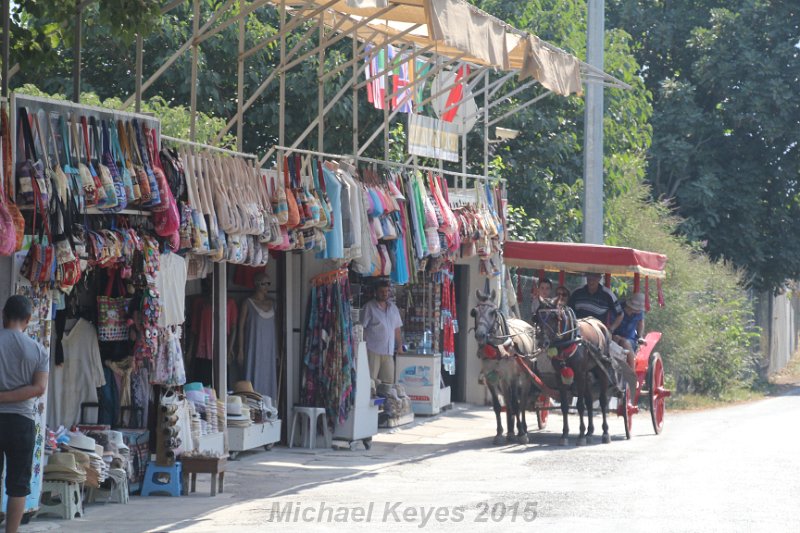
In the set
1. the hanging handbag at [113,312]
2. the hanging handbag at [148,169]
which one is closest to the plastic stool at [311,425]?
the hanging handbag at [113,312]

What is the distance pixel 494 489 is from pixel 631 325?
6262 mm

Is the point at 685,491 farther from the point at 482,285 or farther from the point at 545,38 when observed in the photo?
the point at 545,38

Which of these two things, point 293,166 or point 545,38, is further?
point 545,38

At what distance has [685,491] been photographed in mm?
11828

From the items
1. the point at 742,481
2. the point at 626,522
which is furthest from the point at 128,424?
the point at 742,481

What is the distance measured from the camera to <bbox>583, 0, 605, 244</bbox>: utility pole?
70.2 ft

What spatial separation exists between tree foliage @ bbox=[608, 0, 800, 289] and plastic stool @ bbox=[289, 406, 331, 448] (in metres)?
19.0

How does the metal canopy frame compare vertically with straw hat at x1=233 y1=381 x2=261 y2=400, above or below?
above

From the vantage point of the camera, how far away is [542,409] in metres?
17.0

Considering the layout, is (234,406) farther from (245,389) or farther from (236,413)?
(245,389)

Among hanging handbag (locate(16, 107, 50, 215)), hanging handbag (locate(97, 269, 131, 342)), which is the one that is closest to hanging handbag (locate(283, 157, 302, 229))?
hanging handbag (locate(97, 269, 131, 342))

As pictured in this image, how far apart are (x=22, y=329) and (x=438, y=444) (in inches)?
318

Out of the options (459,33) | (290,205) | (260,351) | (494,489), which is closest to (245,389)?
(260,351)

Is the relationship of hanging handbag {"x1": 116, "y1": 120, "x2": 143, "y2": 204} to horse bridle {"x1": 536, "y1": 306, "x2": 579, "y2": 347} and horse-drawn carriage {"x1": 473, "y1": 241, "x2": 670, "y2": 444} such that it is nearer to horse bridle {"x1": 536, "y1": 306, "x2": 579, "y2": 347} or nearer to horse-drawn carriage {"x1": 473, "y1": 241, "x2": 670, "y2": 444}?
horse-drawn carriage {"x1": 473, "y1": 241, "x2": 670, "y2": 444}
